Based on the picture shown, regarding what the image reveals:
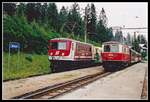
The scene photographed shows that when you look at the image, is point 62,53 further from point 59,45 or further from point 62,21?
point 62,21

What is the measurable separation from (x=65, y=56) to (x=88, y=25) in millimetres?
29822

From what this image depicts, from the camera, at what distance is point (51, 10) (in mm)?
72750

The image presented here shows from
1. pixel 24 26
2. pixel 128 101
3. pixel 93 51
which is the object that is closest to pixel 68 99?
pixel 128 101

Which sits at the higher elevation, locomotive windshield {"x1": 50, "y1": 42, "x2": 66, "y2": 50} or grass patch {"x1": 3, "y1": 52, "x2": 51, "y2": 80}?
locomotive windshield {"x1": 50, "y1": 42, "x2": 66, "y2": 50}

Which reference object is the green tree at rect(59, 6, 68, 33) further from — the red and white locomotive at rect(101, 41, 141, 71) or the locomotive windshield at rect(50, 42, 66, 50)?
the locomotive windshield at rect(50, 42, 66, 50)

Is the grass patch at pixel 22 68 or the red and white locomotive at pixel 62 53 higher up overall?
the red and white locomotive at pixel 62 53

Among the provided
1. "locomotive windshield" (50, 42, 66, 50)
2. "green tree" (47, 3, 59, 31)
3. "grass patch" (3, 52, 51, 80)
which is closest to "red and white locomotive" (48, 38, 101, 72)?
"locomotive windshield" (50, 42, 66, 50)

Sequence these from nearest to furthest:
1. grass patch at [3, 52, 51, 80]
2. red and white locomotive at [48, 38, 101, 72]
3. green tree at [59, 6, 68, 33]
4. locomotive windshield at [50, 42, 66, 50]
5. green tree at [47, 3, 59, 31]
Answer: grass patch at [3, 52, 51, 80]
red and white locomotive at [48, 38, 101, 72]
locomotive windshield at [50, 42, 66, 50]
green tree at [59, 6, 68, 33]
green tree at [47, 3, 59, 31]

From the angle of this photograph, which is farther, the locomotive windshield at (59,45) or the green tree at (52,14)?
the green tree at (52,14)

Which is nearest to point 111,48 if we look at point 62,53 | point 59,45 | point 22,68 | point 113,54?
point 113,54

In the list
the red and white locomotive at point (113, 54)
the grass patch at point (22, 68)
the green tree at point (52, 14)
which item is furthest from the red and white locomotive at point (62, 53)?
the green tree at point (52, 14)

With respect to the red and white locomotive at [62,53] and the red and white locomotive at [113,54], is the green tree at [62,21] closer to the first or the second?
the red and white locomotive at [113,54]

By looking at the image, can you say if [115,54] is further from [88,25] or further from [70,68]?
[88,25]

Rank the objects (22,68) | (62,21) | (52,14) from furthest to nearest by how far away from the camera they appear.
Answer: (62,21) < (52,14) < (22,68)
